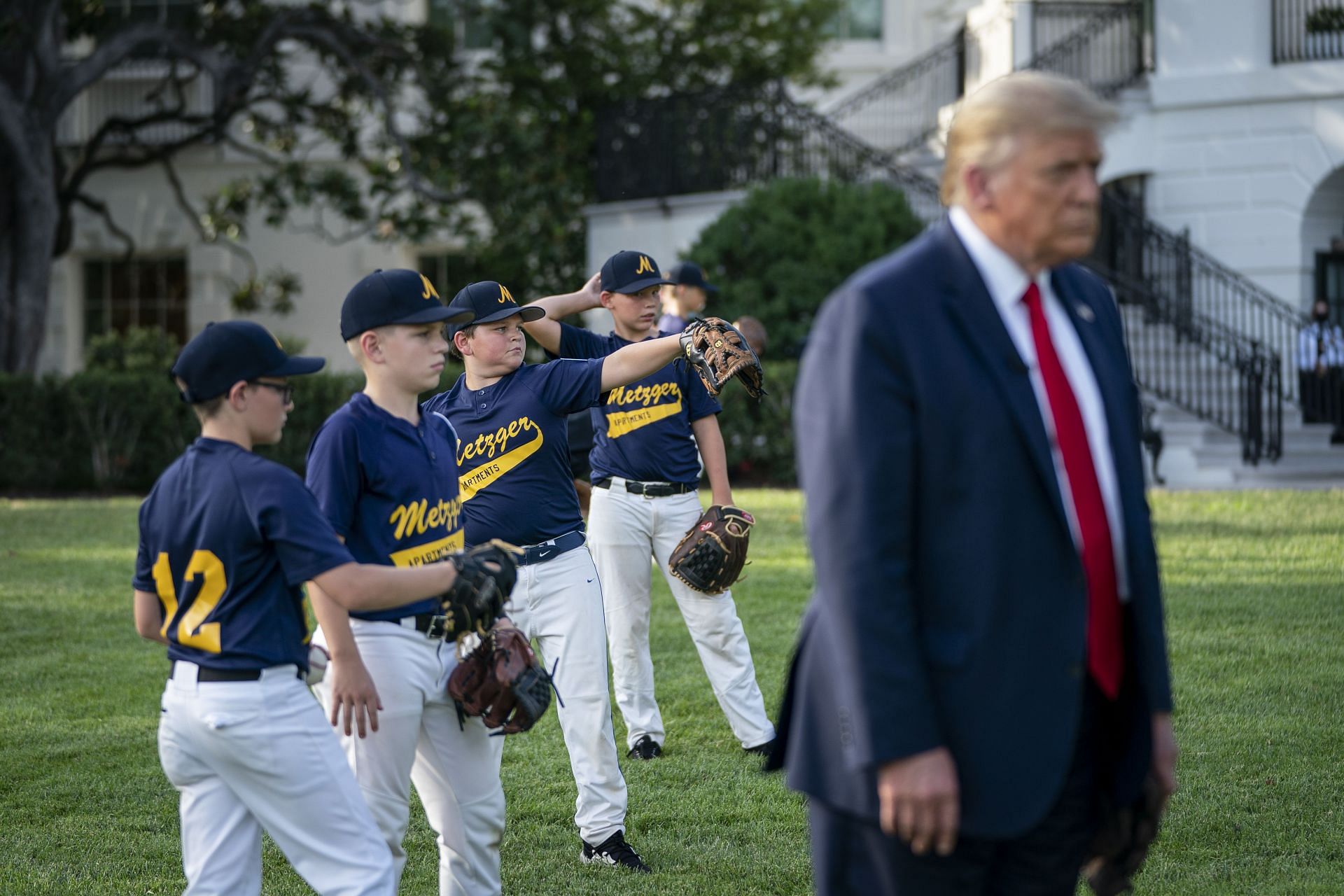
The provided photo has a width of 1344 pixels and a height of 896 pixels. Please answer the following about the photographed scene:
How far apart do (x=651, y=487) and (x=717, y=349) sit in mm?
2098

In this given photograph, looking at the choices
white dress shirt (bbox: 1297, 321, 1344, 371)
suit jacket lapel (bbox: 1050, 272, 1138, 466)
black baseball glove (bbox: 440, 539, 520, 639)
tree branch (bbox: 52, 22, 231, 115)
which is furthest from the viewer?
tree branch (bbox: 52, 22, 231, 115)

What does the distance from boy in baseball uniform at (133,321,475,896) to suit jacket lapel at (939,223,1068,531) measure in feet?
5.56

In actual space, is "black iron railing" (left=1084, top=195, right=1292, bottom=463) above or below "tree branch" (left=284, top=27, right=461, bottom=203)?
below

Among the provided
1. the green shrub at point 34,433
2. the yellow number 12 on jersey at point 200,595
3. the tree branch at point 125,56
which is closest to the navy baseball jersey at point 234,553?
the yellow number 12 on jersey at point 200,595

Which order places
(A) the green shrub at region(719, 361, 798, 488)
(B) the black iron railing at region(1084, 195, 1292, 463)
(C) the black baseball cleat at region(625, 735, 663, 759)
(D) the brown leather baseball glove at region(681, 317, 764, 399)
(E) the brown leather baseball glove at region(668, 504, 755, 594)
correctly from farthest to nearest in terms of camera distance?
(A) the green shrub at region(719, 361, 798, 488) → (B) the black iron railing at region(1084, 195, 1292, 463) → (C) the black baseball cleat at region(625, 735, 663, 759) → (E) the brown leather baseball glove at region(668, 504, 755, 594) → (D) the brown leather baseball glove at region(681, 317, 764, 399)

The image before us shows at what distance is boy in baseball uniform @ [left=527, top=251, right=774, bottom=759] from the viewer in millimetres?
6938

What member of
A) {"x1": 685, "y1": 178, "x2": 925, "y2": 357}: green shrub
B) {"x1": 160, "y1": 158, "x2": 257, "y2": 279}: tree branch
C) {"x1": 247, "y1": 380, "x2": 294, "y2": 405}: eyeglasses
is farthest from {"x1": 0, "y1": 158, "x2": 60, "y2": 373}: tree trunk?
{"x1": 247, "y1": 380, "x2": 294, "y2": 405}: eyeglasses

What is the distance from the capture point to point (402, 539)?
4.03m

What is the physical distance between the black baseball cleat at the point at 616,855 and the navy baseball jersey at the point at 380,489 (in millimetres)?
1703

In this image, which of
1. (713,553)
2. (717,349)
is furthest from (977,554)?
(713,553)

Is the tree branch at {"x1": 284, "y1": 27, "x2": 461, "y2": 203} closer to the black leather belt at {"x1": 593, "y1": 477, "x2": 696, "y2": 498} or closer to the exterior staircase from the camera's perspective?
the exterior staircase

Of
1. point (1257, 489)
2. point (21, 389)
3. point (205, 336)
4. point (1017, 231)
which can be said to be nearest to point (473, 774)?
point (205, 336)

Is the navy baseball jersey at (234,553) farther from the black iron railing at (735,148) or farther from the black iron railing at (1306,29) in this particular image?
the black iron railing at (1306,29)

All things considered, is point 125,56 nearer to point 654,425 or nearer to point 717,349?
point 654,425
